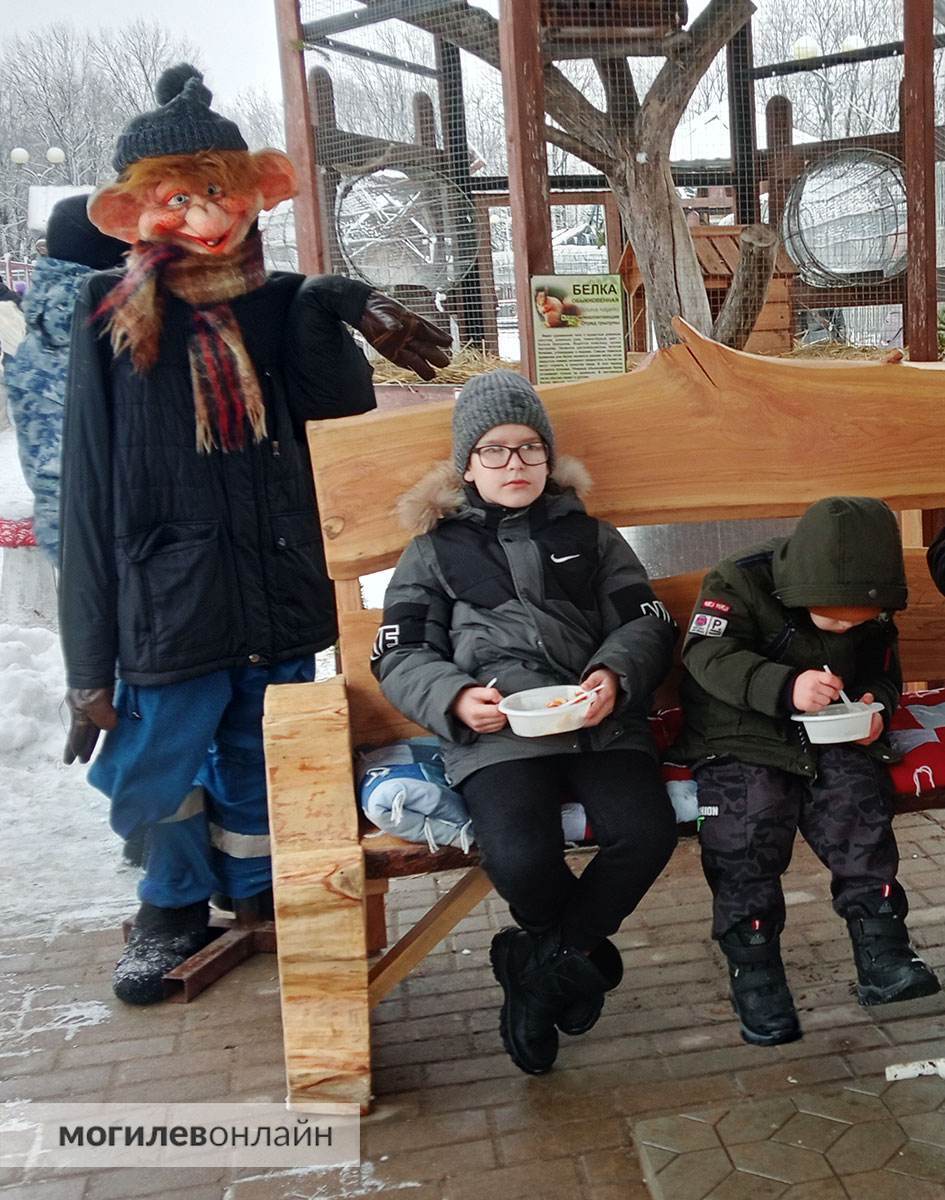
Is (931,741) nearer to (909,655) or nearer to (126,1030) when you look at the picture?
(909,655)

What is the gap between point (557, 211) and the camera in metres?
5.04

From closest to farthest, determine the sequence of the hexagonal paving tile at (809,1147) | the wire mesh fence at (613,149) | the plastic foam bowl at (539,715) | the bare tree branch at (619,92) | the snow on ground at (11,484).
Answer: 1. the hexagonal paving tile at (809,1147)
2. the plastic foam bowl at (539,715)
3. the wire mesh fence at (613,149)
4. the bare tree branch at (619,92)
5. the snow on ground at (11,484)

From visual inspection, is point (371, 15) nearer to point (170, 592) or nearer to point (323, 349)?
point (323, 349)

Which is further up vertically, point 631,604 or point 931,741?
point 631,604

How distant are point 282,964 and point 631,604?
997 mm

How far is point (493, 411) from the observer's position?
8.52ft

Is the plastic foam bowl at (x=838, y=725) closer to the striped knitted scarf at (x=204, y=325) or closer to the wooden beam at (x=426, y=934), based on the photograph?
the wooden beam at (x=426, y=934)

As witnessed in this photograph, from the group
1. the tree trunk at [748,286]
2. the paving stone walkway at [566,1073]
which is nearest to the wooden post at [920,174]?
the tree trunk at [748,286]

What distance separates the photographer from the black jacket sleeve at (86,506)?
278cm

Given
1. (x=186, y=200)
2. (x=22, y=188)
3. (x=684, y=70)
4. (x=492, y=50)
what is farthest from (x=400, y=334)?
(x=22, y=188)

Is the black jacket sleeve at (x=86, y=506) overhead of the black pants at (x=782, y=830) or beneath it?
overhead

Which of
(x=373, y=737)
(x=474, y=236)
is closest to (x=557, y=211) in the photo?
(x=474, y=236)

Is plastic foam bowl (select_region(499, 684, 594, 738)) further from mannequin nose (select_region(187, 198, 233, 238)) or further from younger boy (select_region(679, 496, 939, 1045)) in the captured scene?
mannequin nose (select_region(187, 198, 233, 238))

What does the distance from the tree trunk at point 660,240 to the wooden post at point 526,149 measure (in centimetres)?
84
